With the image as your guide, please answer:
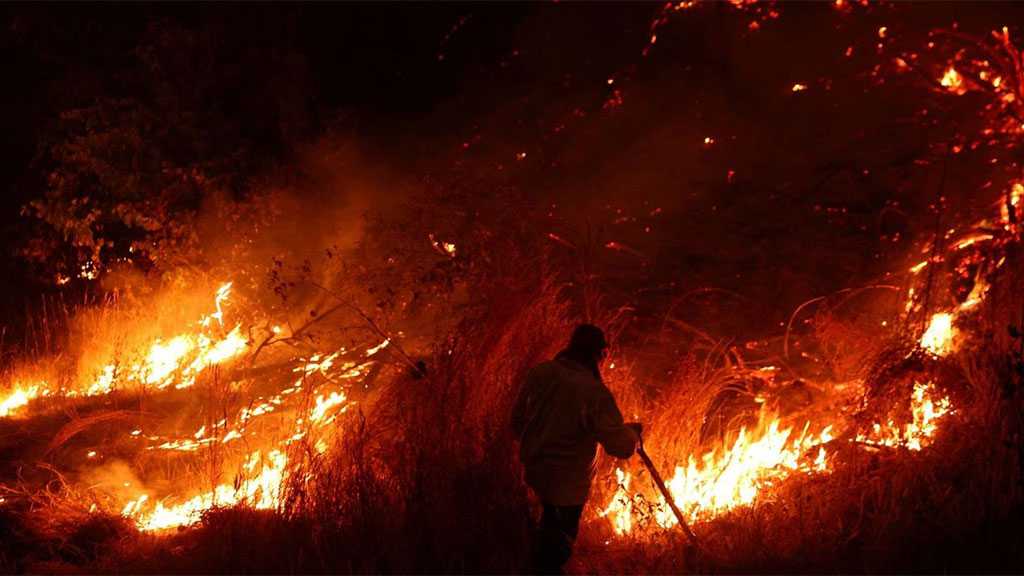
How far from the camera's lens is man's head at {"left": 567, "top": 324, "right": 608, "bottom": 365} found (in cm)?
648

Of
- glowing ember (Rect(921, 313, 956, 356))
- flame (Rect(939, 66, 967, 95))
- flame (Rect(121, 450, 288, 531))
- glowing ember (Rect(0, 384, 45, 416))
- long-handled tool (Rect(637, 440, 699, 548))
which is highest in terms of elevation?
flame (Rect(939, 66, 967, 95))

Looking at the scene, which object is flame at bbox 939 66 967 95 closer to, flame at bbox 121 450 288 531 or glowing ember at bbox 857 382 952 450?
glowing ember at bbox 857 382 952 450

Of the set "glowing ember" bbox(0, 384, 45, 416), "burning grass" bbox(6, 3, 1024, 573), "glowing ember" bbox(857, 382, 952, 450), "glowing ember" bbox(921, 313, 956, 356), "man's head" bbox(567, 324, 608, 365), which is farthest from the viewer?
"glowing ember" bbox(0, 384, 45, 416)

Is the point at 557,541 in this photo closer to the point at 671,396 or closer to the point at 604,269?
the point at 671,396

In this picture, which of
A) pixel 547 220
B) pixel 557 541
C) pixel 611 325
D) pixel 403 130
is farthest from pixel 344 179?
pixel 557 541

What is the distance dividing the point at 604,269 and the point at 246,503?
5829mm

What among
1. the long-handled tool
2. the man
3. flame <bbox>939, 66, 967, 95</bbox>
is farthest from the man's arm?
flame <bbox>939, 66, 967, 95</bbox>

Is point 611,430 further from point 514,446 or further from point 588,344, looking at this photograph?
point 514,446

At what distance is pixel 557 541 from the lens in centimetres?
650

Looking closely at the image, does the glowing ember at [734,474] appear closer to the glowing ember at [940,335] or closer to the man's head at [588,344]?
the glowing ember at [940,335]

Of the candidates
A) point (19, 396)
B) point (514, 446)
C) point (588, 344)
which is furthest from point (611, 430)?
point (19, 396)

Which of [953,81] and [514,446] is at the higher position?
[953,81]

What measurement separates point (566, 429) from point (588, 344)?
1.93ft

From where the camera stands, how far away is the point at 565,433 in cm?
630
